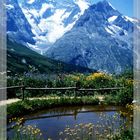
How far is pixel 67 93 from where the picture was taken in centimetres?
1748

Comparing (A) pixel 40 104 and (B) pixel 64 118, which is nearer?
(B) pixel 64 118

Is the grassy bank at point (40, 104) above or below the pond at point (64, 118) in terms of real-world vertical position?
above

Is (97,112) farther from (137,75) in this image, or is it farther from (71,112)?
(137,75)

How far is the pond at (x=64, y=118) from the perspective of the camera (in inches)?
402

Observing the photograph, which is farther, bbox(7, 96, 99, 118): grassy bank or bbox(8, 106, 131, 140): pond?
bbox(7, 96, 99, 118): grassy bank

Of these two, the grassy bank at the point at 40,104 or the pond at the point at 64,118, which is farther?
the grassy bank at the point at 40,104

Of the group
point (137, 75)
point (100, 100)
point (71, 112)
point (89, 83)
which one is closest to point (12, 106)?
point (71, 112)

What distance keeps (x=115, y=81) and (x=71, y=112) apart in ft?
18.3

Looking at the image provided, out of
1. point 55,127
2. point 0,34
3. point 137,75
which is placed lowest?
point 55,127

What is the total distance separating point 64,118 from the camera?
41.2ft

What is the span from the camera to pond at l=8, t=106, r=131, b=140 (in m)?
10.2

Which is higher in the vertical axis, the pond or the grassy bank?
the grassy bank

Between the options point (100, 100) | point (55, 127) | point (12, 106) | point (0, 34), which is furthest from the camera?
point (100, 100)

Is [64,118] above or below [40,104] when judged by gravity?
below
